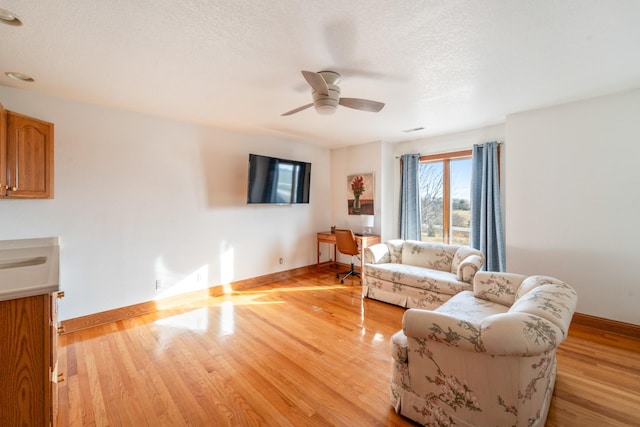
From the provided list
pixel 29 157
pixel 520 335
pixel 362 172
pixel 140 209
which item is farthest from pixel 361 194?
pixel 29 157

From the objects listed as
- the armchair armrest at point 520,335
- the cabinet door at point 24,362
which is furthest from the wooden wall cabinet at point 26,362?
the armchair armrest at point 520,335

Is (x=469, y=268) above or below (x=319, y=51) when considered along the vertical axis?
below

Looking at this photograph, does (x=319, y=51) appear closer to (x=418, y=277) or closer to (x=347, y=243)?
(x=418, y=277)

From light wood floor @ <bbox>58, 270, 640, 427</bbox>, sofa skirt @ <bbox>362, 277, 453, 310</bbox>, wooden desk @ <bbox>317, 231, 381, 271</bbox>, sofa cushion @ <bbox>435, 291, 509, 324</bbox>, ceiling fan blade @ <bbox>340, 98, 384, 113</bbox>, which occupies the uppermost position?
ceiling fan blade @ <bbox>340, 98, 384, 113</bbox>

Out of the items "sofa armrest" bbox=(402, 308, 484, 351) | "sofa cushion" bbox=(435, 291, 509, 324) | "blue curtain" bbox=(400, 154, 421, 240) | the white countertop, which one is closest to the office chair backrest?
"blue curtain" bbox=(400, 154, 421, 240)

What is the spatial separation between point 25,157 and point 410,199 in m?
4.87

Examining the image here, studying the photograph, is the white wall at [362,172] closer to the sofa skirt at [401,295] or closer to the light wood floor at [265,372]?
the sofa skirt at [401,295]

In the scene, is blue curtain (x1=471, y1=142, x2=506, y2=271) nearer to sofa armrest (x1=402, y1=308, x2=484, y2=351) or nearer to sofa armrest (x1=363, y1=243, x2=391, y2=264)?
sofa armrest (x1=363, y1=243, x2=391, y2=264)

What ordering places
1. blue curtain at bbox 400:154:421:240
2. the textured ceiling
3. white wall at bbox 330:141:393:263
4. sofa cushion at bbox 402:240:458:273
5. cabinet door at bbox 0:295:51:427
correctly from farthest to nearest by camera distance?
1. white wall at bbox 330:141:393:263
2. blue curtain at bbox 400:154:421:240
3. sofa cushion at bbox 402:240:458:273
4. the textured ceiling
5. cabinet door at bbox 0:295:51:427

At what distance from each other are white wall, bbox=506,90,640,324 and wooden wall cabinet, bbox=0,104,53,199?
516cm

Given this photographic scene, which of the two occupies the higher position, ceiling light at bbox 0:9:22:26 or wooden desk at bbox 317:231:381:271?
ceiling light at bbox 0:9:22:26

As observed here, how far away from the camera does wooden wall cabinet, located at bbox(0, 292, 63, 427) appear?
42.9 inches

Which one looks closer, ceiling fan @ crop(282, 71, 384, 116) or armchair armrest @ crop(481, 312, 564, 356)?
armchair armrest @ crop(481, 312, 564, 356)

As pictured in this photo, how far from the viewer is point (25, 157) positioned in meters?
2.37
